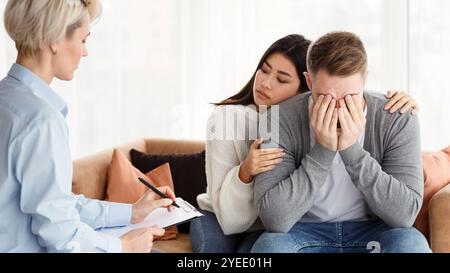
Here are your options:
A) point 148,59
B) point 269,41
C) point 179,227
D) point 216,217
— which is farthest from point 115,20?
point 216,217

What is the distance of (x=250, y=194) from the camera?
2.17 m

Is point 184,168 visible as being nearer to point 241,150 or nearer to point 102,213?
point 241,150

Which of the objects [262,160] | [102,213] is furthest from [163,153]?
[102,213]

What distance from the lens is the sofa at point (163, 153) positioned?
230 cm

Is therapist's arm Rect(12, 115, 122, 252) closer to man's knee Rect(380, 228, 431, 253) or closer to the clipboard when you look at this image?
the clipboard

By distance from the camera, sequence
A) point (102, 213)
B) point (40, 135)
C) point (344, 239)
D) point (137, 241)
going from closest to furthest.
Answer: point (40, 135) → point (137, 241) → point (102, 213) → point (344, 239)

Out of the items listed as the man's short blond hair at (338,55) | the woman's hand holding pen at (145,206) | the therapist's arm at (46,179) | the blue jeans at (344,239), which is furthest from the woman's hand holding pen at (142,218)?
the man's short blond hair at (338,55)

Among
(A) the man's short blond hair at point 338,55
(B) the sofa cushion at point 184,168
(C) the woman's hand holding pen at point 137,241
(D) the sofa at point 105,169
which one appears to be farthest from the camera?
(B) the sofa cushion at point 184,168

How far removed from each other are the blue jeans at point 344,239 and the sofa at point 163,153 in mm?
306

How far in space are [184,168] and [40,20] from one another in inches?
64.5

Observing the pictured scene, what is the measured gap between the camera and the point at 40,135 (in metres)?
1.43

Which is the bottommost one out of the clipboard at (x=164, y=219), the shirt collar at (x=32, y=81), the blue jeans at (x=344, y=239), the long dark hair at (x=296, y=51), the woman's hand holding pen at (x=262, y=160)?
the blue jeans at (x=344, y=239)

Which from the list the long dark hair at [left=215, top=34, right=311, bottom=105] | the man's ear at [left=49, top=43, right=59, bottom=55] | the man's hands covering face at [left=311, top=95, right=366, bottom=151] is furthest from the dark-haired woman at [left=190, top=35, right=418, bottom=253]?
the man's ear at [left=49, top=43, right=59, bottom=55]

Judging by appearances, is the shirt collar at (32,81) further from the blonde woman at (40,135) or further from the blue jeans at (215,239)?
the blue jeans at (215,239)
